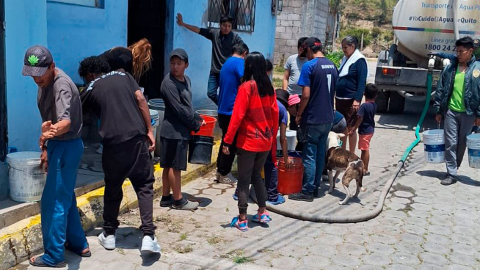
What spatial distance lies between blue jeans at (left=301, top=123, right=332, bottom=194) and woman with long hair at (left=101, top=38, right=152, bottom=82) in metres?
2.03

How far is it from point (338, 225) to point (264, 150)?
116cm

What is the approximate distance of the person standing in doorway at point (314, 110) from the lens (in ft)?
18.3

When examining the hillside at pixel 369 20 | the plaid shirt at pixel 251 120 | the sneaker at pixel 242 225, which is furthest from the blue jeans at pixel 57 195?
the hillside at pixel 369 20

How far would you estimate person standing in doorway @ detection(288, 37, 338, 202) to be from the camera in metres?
5.59

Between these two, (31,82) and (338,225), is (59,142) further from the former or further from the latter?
(338,225)

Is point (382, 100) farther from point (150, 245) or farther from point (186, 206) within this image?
point (150, 245)

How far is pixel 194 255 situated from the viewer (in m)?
4.36

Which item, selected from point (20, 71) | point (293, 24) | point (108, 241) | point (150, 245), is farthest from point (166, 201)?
point (293, 24)

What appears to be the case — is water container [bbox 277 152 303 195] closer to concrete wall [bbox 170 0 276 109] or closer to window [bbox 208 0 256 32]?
concrete wall [bbox 170 0 276 109]

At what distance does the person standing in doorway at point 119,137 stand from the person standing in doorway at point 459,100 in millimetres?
4309

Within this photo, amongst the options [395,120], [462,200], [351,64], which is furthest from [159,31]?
[395,120]

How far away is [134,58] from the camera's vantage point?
5941 mm

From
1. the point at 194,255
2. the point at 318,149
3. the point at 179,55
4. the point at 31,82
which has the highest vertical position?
the point at 179,55

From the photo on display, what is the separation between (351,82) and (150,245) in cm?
378
